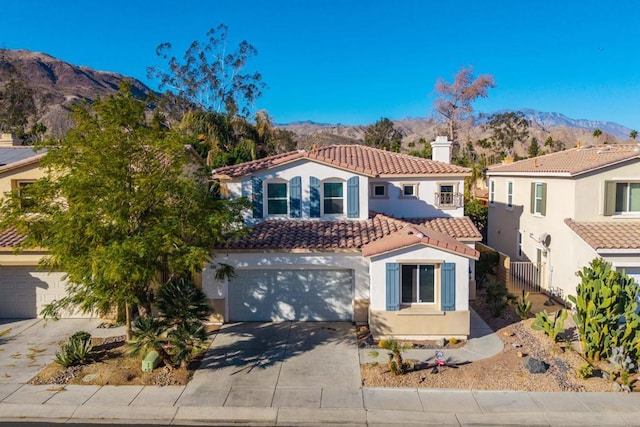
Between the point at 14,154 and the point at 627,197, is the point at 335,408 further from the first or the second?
the point at 14,154

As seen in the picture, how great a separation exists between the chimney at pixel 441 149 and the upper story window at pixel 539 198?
174 inches

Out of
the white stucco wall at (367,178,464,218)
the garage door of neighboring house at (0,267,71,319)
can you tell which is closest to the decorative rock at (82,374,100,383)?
the garage door of neighboring house at (0,267,71,319)

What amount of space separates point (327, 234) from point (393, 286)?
341 cm

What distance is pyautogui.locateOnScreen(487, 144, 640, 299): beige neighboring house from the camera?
17.3m

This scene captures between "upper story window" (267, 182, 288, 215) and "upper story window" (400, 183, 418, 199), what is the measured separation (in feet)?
18.8

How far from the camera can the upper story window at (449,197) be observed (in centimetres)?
2183

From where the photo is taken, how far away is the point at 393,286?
1528 centimetres

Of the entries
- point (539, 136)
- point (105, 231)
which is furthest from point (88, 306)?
point (539, 136)

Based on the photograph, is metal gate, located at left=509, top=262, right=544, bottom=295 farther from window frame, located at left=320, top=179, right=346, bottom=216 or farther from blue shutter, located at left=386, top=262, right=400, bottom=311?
blue shutter, located at left=386, top=262, right=400, bottom=311

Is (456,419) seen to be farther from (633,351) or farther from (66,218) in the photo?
(66,218)

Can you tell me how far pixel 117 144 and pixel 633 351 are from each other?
47.8 ft

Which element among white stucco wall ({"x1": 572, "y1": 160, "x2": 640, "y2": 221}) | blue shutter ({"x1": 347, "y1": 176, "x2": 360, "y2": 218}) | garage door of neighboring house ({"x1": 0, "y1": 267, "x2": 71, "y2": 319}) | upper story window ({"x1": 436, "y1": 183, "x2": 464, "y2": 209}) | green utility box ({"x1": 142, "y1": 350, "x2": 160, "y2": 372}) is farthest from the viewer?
upper story window ({"x1": 436, "y1": 183, "x2": 464, "y2": 209})

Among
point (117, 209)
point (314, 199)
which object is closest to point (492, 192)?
point (314, 199)

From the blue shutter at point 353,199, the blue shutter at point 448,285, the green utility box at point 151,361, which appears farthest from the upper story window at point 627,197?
the green utility box at point 151,361
